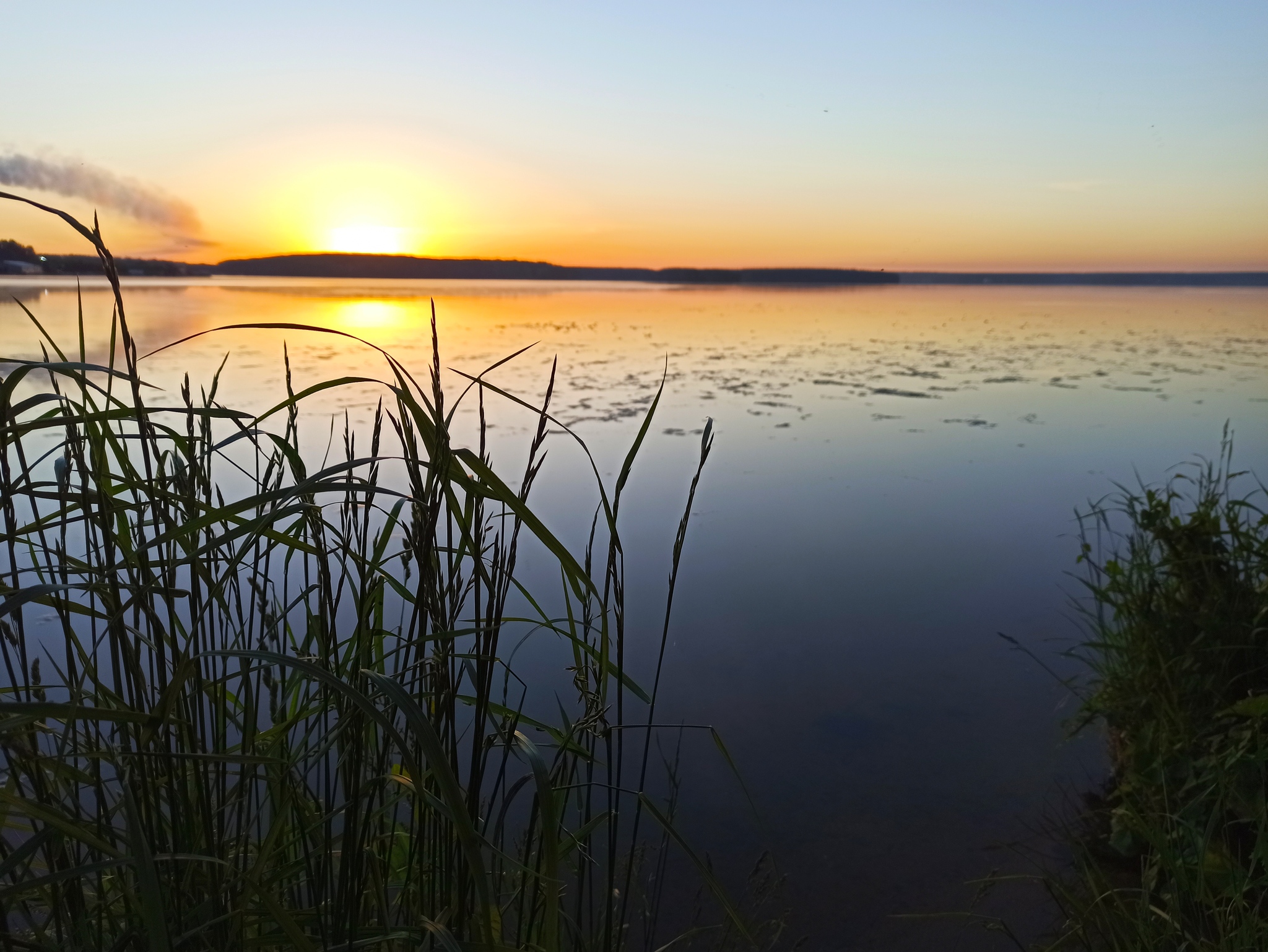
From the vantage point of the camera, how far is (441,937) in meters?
0.71

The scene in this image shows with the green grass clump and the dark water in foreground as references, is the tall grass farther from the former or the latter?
the green grass clump

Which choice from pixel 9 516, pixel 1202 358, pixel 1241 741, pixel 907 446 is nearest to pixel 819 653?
pixel 1241 741

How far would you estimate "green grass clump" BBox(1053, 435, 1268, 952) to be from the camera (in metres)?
1.40

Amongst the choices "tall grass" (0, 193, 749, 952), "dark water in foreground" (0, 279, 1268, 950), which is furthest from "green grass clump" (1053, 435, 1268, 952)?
"tall grass" (0, 193, 749, 952)

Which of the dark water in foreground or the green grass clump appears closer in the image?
the green grass clump

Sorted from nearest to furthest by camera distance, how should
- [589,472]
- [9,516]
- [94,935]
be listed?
[9,516] < [94,935] < [589,472]

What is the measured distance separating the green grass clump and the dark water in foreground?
25 centimetres

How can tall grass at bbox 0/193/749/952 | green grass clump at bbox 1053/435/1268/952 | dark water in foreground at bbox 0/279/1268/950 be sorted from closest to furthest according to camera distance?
tall grass at bbox 0/193/749/952, green grass clump at bbox 1053/435/1268/952, dark water in foreground at bbox 0/279/1268/950

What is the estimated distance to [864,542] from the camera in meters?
4.41

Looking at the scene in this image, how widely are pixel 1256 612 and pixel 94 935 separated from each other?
238 centimetres

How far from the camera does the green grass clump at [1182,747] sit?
55.2 inches

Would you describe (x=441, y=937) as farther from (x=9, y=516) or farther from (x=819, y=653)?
(x=819, y=653)

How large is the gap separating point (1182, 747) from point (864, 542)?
2.46 meters

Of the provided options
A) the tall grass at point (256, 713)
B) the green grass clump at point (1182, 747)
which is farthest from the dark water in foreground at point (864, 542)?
the tall grass at point (256, 713)
